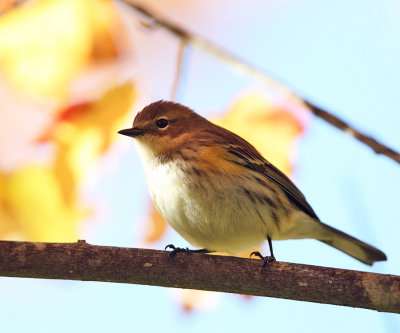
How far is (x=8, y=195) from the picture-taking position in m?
3.60

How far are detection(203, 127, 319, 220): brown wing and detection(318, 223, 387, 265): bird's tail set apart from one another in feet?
0.63

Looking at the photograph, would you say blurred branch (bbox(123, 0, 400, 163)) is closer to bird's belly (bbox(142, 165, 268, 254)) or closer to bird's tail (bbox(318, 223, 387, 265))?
bird's belly (bbox(142, 165, 268, 254))

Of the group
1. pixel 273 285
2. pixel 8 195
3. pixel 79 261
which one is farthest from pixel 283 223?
pixel 8 195

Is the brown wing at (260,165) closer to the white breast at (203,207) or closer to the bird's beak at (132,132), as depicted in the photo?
the white breast at (203,207)

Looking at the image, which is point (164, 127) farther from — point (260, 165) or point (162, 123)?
point (260, 165)

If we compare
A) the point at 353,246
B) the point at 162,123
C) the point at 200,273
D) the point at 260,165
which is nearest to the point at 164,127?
the point at 162,123

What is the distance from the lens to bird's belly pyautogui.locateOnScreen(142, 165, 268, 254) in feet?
11.8

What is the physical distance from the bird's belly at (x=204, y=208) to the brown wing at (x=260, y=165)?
0.48m

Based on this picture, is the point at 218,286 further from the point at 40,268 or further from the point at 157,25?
the point at 157,25

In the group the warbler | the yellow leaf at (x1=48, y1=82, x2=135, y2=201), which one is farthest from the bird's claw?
the yellow leaf at (x1=48, y1=82, x2=135, y2=201)

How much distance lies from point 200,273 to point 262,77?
3.97 feet

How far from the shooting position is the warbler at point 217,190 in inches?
142

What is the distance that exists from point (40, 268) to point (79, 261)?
21 cm

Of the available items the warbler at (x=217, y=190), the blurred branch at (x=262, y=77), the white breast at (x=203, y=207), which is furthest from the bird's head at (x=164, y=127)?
the blurred branch at (x=262, y=77)
